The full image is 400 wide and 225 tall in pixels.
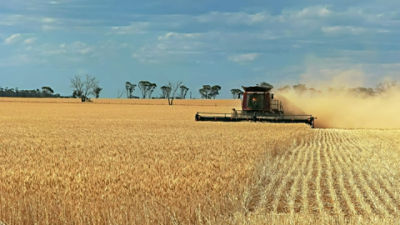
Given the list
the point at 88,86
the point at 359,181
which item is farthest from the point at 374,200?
the point at 88,86

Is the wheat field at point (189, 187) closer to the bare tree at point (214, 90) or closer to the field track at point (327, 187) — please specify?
the field track at point (327, 187)

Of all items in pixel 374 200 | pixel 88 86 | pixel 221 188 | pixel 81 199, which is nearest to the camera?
pixel 81 199

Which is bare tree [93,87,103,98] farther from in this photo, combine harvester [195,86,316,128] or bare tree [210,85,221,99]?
combine harvester [195,86,316,128]

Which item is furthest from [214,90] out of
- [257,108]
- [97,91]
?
[257,108]

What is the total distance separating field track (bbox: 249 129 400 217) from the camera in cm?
783

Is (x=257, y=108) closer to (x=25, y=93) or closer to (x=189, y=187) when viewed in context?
(x=189, y=187)

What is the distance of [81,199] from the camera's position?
22.0 feet

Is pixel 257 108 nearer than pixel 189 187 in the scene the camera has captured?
No

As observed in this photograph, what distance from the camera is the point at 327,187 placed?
962cm

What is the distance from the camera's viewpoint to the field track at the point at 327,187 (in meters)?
7.83

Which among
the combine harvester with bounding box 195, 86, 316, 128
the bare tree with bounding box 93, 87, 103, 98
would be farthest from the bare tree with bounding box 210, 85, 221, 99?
the combine harvester with bounding box 195, 86, 316, 128

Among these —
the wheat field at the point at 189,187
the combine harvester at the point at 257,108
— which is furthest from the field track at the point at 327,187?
the combine harvester at the point at 257,108

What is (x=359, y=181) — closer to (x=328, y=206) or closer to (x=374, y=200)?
(x=374, y=200)

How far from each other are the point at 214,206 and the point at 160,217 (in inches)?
33.8
